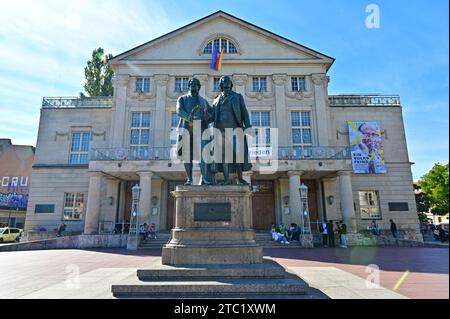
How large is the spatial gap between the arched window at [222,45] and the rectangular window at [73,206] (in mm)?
17712

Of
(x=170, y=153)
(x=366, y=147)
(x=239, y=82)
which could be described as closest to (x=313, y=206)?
(x=366, y=147)

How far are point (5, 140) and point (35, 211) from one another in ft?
90.3

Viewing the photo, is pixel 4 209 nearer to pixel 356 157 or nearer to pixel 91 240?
pixel 91 240

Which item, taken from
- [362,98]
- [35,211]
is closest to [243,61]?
[362,98]

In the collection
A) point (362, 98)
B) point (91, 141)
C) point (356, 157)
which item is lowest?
point (356, 157)

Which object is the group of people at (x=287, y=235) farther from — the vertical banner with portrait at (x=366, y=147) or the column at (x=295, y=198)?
the vertical banner with portrait at (x=366, y=147)

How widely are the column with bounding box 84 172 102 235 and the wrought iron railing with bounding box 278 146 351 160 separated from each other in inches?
543

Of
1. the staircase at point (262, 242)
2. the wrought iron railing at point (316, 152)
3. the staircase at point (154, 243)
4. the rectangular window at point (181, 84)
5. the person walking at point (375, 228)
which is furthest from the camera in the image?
the rectangular window at point (181, 84)

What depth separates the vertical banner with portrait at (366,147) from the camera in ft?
80.9

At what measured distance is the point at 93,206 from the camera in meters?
20.6

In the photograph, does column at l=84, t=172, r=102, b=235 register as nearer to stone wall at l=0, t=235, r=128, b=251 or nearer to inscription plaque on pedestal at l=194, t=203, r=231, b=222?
stone wall at l=0, t=235, r=128, b=251

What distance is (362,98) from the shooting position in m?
26.8

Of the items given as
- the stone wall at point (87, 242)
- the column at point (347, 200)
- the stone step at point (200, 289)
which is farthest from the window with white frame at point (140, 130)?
the stone step at point (200, 289)
